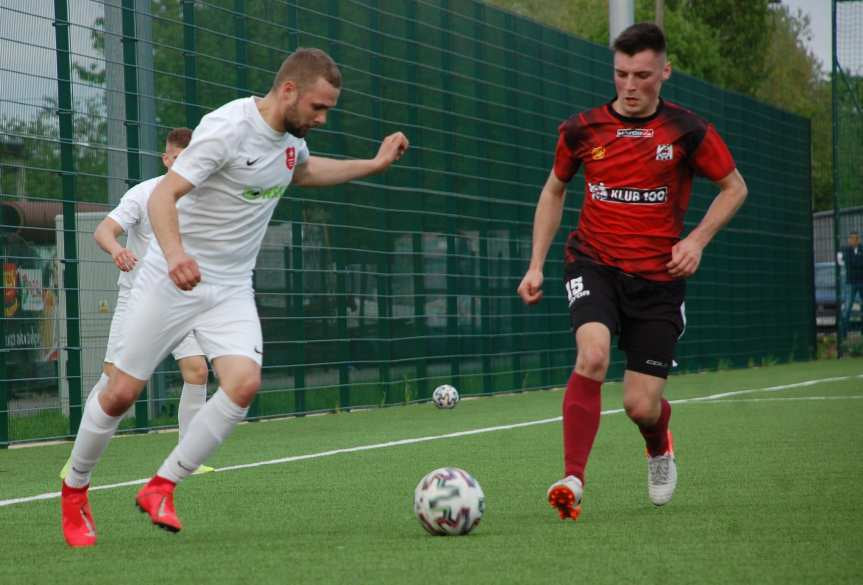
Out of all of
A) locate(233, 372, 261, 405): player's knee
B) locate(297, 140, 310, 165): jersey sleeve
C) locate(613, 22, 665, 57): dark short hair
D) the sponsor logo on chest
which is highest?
locate(613, 22, 665, 57): dark short hair

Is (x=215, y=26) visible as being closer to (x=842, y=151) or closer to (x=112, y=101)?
(x=112, y=101)

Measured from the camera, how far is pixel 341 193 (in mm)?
13539

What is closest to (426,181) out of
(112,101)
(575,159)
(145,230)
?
(112,101)

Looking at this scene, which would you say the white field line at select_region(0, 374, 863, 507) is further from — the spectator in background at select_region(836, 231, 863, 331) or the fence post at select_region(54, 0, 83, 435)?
the spectator in background at select_region(836, 231, 863, 331)

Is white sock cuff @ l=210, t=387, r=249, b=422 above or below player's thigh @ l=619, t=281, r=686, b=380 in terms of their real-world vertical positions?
below

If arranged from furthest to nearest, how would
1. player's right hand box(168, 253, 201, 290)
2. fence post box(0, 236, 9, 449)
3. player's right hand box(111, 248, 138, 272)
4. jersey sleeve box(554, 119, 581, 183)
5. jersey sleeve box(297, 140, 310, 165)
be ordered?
fence post box(0, 236, 9, 449) → player's right hand box(111, 248, 138, 272) → jersey sleeve box(554, 119, 581, 183) → jersey sleeve box(297, 140, 310, 165) → player's right hand box(168, 253, 201, 290)

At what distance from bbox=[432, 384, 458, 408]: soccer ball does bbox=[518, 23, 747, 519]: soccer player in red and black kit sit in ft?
25.3

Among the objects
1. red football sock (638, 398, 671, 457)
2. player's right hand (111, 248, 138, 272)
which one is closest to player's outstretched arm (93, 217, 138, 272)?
player's right hand (111, 248, 138, 272)

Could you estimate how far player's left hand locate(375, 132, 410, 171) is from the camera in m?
5.79

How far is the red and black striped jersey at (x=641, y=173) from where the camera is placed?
611cm

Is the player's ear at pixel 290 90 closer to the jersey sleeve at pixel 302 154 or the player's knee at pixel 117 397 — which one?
the jersey sleeve at pixel 302 154

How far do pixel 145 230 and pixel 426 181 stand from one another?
701 cm

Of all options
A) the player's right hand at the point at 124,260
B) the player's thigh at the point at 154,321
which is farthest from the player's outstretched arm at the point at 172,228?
the player's right hand at the point at 124,260

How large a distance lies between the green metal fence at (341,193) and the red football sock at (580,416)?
5.26 metres
